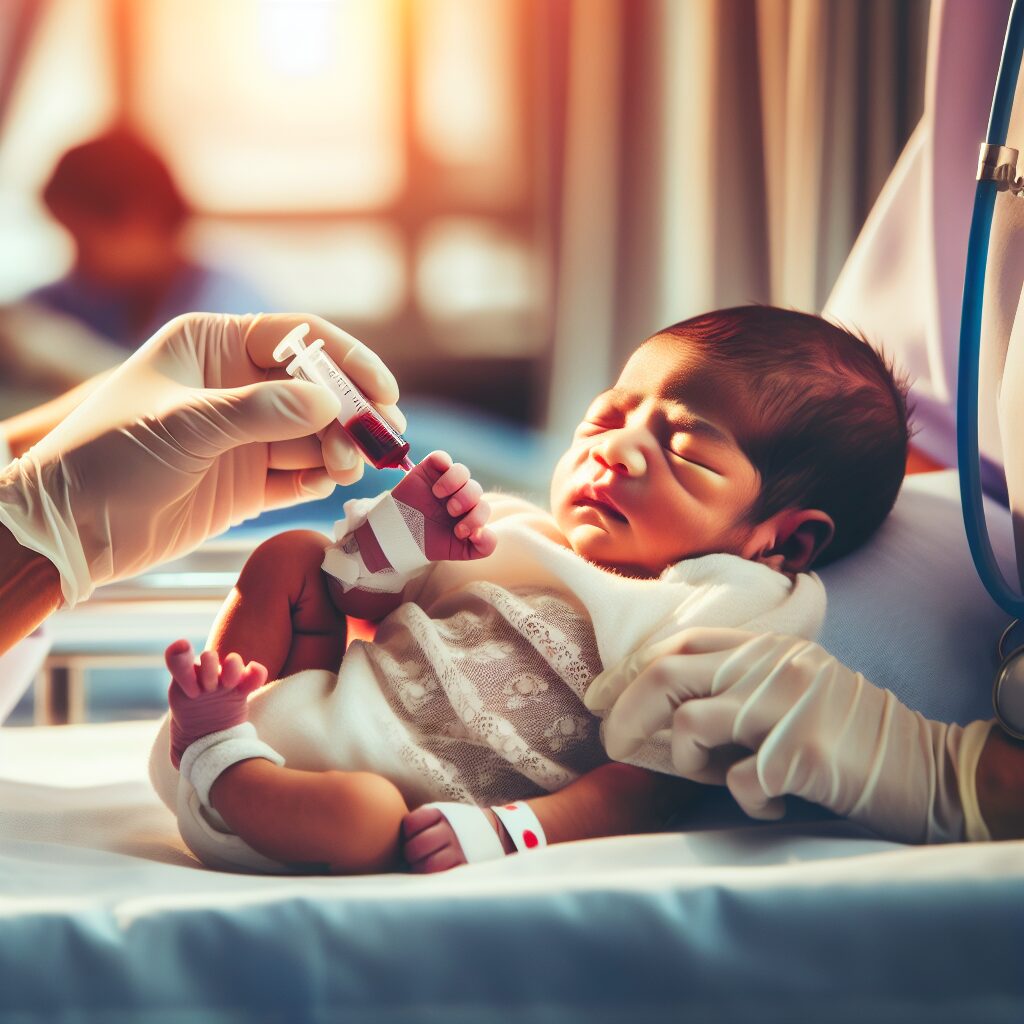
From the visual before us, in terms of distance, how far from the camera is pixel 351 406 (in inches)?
39.2

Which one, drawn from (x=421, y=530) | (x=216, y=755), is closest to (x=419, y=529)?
(x=421, y=530)

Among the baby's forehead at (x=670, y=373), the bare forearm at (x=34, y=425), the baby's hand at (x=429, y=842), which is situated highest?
the baby's forehead at (x=670, y=373)

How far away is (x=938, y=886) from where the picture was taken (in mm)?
634

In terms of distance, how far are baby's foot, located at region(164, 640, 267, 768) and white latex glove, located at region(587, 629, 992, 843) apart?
0.27m

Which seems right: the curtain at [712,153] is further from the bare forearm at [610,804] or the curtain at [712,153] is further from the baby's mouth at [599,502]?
the bare forearm at [610,804]

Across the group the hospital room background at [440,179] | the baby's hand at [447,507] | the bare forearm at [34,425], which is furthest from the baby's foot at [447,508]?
the hospital room background at [440,179]

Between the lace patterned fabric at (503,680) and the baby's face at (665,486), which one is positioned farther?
the baby's face at (665,486)

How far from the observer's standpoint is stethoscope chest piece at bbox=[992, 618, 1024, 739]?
2.64 ft

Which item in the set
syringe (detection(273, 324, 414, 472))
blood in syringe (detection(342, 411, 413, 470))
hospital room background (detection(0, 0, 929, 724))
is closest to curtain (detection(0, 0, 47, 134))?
hospital room background (detection(0, 0, 929, 724))

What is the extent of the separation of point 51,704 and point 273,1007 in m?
1.34

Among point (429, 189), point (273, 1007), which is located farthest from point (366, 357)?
point (429, 189)

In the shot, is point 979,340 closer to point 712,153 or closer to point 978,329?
point 978,329

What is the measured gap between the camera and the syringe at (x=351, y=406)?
96 cm

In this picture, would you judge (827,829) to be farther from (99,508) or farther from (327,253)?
(327,253)
